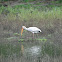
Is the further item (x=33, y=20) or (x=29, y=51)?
(x=33, y=20)

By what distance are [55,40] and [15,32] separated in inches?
96.8

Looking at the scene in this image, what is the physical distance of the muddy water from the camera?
9.08m

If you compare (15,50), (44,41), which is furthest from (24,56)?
(44,41)

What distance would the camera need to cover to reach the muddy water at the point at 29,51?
9.08 metres

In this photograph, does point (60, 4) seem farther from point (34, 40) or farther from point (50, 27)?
point (34, 40)

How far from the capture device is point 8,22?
15164mm

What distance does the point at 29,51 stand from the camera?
33.7ft

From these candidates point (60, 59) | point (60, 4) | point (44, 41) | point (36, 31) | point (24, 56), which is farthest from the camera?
point (60, 4)

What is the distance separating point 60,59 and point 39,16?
21.6ft

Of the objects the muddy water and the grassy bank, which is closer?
the muddy water

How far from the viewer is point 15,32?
1419 centimetres

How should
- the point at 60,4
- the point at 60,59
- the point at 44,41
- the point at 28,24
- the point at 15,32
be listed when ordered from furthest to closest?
the point at 60,4
the point at 28,24
the point at 15,32
the point at 44,41
the point at 60,59

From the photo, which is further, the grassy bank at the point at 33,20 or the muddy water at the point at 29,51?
the grassy bank at the point at 33,20

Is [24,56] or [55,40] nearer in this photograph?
[24,56]
